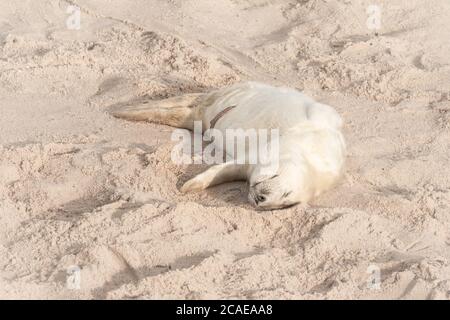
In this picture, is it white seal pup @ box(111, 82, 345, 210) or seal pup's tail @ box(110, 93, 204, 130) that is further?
seal pup's tail @ box(110, 93, 204, 130)

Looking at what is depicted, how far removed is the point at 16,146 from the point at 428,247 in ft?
8.28

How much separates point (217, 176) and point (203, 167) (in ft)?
0.90

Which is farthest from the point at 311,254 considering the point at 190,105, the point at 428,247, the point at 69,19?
the point at 69,19

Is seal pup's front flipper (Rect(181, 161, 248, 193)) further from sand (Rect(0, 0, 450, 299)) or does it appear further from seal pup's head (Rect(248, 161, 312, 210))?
seal pup's head (Rect(248, 161, 312, 210))

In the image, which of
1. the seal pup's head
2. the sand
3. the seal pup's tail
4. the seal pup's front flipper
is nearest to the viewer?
the sand

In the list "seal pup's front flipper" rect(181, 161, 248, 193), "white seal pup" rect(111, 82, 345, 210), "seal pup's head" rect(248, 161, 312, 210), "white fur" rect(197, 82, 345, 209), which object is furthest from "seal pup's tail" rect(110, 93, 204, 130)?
"seal pup's head" rect(248, 161, 312, 210)

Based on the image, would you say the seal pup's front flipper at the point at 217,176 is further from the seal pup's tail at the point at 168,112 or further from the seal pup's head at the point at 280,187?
the seal pup's tail at the point at 168,112

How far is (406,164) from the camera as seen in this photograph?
17.0 ft

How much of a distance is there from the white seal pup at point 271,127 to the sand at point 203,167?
0.09 m

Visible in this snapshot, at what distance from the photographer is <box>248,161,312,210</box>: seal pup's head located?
463 cm

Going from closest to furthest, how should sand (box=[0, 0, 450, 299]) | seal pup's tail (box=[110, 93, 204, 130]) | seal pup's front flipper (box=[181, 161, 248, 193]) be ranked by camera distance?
sand (box=[0, 0, 450, 299]) → seal pup's front flipper (box=[181, 161, 248, 193]) → seal pup's tail (box=[110, 93, 204, 130])

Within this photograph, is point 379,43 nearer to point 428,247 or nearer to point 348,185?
point 348,185

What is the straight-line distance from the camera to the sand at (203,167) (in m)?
4.04
